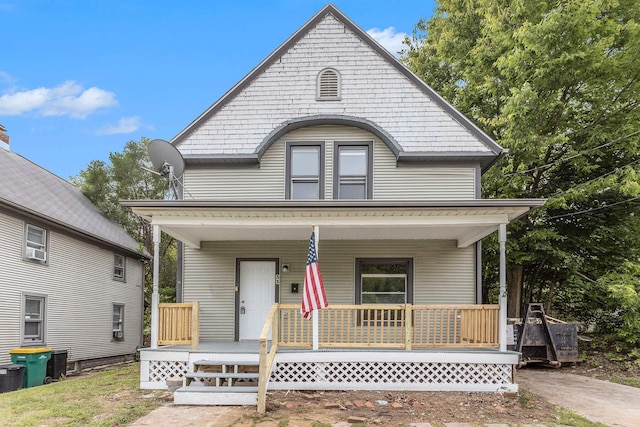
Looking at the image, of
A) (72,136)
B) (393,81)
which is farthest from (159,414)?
(72,136)

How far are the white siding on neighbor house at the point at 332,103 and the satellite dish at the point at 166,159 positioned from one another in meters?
0.76

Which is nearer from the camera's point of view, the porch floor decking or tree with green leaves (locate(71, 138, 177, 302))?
the porch floor decking

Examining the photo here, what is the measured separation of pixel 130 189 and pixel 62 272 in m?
8.38

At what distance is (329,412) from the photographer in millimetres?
6641

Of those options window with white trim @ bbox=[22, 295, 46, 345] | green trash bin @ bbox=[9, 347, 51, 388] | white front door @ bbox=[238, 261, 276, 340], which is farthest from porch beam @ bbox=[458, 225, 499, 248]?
window with white trim @ bbox=[22, 295, 46, 345]

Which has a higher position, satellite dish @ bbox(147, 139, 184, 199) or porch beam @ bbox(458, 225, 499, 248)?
satellite dish @ bbox(147, 139, 184, 199)

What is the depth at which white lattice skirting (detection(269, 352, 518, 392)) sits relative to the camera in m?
7.86

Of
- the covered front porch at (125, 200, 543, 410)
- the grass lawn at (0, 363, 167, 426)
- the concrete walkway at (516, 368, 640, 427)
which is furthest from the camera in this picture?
the covered front porch at (125, 200, 543, 410)

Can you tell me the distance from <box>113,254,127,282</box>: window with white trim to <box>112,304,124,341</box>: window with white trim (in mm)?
1069

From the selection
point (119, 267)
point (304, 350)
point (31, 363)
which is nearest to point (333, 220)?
point (304, 350)

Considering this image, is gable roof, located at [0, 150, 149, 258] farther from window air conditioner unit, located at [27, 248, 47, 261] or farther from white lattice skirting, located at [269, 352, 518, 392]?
white lattice skirting, located at [269, 352, 518, 392]

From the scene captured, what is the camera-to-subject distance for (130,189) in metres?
21.8

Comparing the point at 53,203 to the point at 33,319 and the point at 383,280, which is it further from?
the point at 383,280

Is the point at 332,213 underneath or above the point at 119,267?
above
